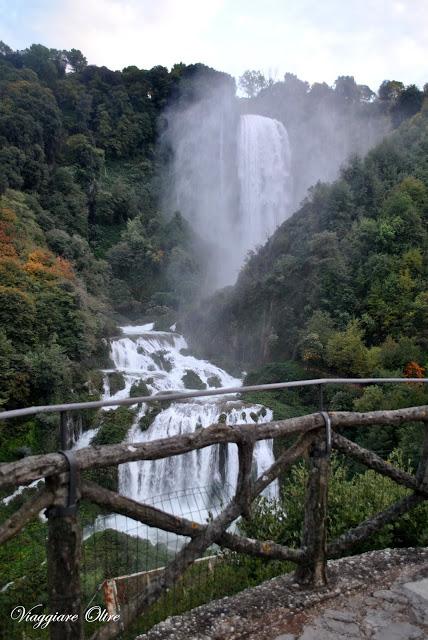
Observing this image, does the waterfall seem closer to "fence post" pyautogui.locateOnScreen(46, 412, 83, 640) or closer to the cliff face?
the cliff face

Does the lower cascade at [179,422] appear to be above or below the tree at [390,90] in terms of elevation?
below

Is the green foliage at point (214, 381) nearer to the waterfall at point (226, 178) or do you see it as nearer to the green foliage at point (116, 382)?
the green foliage at point (116, 382)

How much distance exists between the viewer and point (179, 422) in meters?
13.8

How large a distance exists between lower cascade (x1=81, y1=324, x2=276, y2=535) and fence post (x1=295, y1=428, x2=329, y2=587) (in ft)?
16.3

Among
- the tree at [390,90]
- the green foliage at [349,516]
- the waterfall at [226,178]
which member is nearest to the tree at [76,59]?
the waterfall at [226,178]

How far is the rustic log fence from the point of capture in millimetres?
1923

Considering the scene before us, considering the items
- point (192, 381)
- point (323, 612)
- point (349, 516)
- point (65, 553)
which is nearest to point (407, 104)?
point (192, 381)

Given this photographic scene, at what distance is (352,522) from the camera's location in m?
3.86

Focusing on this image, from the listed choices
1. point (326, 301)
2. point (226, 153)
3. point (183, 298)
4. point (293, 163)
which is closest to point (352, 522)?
point (326, 301)

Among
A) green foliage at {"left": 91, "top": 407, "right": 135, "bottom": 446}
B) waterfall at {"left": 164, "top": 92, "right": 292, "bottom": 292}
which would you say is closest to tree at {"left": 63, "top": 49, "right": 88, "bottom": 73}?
waterfall at {"left": 164, "top": 92, "right": 292, "bottom": 292}

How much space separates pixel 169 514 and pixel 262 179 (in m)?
36.3

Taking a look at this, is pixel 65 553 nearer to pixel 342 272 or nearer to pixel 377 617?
pixel 377 617

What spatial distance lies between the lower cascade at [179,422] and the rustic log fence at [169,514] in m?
5.04

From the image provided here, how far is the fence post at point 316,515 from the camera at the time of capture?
2.73 meters
